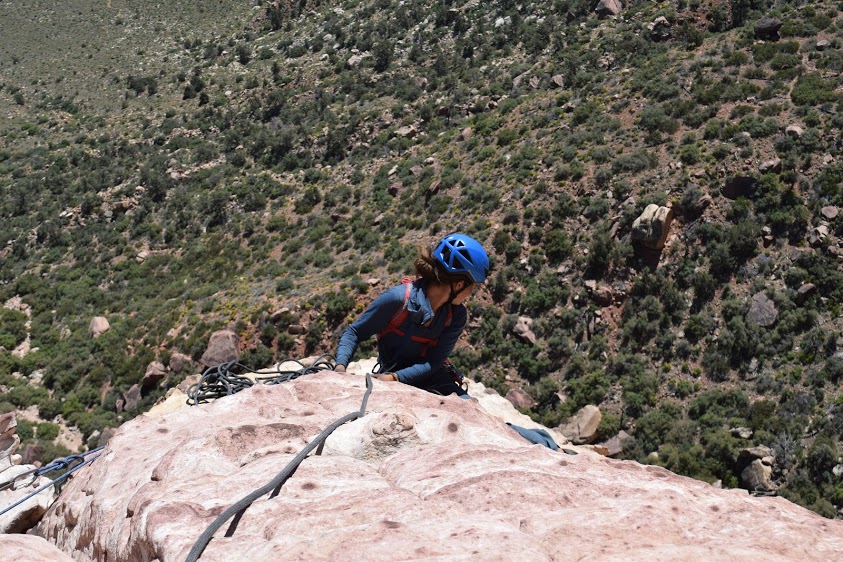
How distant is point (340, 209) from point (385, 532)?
91.9 feet

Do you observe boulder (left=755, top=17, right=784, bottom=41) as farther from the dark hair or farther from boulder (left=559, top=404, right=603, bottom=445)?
the dark hair

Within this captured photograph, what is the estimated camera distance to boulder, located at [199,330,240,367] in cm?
2184

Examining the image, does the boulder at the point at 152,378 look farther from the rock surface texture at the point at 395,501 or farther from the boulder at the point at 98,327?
the rock surface texture at the point at 395,501

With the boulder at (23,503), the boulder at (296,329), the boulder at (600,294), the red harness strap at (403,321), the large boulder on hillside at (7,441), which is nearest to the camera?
the boulder at (23,503)

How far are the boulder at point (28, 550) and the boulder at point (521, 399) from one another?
15.0 meters

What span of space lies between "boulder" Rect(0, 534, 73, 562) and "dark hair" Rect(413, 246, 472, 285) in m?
2.89

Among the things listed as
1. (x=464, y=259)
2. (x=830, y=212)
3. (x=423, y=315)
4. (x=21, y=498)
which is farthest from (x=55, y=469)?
(x=830, y=212)

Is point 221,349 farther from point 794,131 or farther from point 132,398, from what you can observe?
point 794,131

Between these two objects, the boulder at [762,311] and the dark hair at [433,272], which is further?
the boulder at [762,311]

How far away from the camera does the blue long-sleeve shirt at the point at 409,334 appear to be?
495 cm

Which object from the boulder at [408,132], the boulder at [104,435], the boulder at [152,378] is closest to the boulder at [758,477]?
the boulder at [104,435]

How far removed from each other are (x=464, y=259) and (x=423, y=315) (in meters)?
0.54

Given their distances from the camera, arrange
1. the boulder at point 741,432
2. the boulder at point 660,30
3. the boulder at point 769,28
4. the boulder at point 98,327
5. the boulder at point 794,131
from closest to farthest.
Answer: the boulder at point 741,432 → the boulder at point 794,131 → the boulder at point 769,28 → the boulder at point 98,327 → the boulder at point 660,30

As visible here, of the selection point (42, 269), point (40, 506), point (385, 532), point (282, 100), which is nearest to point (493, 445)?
point (385, 532)
